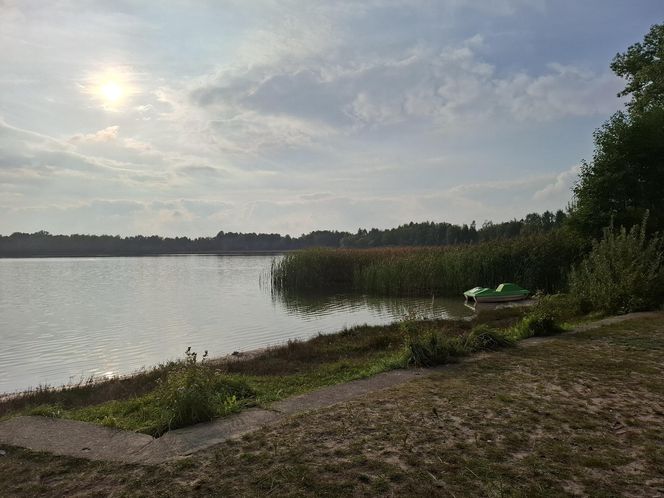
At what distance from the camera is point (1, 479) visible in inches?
143

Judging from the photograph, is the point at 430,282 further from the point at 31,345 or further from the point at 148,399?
the point at 148,399

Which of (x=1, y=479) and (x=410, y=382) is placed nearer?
(x=1, y=479)

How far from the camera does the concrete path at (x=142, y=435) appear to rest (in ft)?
13.1

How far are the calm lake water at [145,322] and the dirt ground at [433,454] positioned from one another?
3.31 m

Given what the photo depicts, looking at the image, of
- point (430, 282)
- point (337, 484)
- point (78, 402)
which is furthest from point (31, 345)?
point (430, 282)

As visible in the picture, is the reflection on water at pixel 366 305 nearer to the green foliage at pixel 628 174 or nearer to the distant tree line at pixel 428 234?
the green foliage at pixel 628 174

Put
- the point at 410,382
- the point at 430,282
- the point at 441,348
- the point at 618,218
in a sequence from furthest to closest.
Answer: the point at 430,282 < the point at 618,218 < the point at 441,348 < the point at 410,382

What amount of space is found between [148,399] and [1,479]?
8.62 ft

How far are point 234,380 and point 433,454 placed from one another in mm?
3298

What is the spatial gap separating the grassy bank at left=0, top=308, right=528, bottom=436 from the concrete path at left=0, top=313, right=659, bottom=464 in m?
0.27

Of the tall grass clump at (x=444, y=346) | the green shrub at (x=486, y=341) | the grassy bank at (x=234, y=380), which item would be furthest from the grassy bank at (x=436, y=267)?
the tall grass clump at (x=444, y=346)

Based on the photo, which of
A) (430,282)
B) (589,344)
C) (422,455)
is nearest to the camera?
(422,455)

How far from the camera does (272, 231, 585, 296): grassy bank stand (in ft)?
74.4

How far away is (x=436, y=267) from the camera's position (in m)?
25.8
